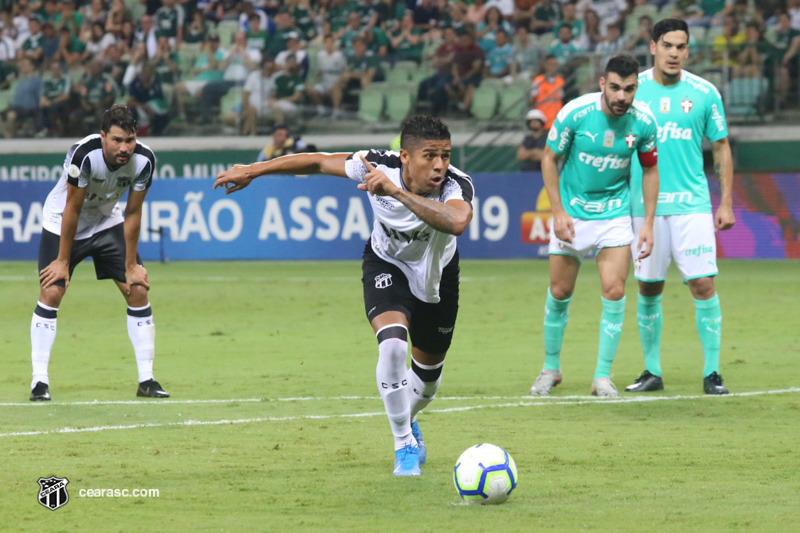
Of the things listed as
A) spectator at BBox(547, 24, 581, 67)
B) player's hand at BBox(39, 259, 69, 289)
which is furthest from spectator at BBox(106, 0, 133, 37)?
player's hand at BBox(39, 259, 69, 289)

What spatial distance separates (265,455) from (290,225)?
1449 centimetres

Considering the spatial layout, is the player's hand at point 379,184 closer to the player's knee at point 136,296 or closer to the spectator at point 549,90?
the player's knee at point 136,296

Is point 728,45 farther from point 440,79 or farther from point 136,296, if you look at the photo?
point 136,296

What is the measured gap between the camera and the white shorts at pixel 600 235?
28.1 ft

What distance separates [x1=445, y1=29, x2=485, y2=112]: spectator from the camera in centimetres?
2330

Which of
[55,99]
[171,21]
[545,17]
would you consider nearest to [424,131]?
[545,17]

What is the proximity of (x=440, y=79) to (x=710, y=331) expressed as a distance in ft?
50.1

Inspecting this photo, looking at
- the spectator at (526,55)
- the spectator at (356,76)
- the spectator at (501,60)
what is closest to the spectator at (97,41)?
the spectator at (356,76)

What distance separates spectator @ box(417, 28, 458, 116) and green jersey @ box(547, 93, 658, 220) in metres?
14.9

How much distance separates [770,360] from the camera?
10.4 m

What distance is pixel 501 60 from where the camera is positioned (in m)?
23.4

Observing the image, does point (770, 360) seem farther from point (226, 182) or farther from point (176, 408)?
point (226, 182)

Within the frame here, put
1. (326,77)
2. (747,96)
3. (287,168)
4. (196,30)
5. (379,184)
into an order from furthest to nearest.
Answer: (196,30), (326,77), (747,96), (287,168), (379,184)

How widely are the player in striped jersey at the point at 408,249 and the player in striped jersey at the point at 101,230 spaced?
227 cm
